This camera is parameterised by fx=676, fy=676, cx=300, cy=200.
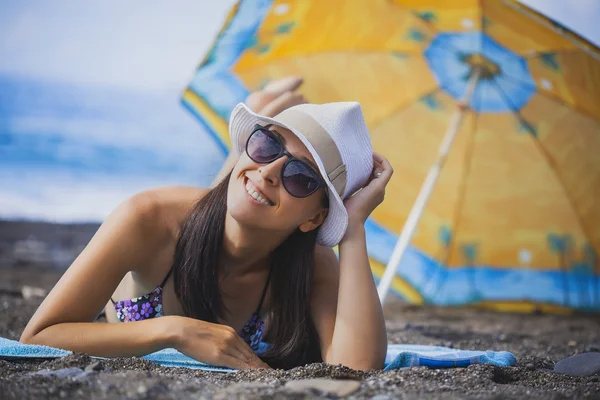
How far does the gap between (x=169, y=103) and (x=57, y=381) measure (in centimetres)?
2081

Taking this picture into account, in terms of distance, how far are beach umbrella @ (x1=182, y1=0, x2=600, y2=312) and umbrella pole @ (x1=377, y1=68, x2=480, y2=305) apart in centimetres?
1

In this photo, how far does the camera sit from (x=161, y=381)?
2010mm

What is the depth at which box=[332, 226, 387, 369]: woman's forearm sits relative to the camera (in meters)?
2.60

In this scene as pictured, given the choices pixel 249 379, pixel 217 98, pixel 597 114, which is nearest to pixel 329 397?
pixel 249 379

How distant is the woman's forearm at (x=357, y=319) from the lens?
102 inches

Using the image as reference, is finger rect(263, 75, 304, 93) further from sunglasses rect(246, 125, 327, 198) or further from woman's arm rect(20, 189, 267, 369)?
woman's arm rect(20, 189, 267, 369)

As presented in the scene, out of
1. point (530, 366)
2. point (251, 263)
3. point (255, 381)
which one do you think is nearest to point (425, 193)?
point (530, 366)

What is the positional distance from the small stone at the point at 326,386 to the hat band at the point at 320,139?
31.8 inches

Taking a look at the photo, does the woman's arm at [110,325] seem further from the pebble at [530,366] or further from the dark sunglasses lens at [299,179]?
the pebble at [530,366]

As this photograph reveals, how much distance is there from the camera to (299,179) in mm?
2520

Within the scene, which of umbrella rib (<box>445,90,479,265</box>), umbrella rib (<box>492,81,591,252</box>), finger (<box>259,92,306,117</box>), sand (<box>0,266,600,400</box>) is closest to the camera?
sand (<box>0,266,600,400</box>)

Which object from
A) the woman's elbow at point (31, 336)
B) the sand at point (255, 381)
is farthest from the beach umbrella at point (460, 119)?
the woman's elbow at point (31, 336)

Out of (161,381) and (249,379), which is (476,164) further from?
(161,381)

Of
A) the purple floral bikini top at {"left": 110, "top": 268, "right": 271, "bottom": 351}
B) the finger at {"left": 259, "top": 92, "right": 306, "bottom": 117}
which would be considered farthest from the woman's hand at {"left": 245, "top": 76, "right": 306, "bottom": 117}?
the purple floral bikini top at {"left": 110, "top": 268, "right": 271, "bottom": 351}
